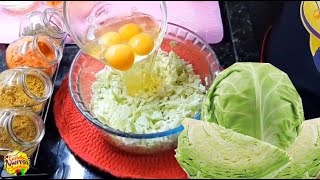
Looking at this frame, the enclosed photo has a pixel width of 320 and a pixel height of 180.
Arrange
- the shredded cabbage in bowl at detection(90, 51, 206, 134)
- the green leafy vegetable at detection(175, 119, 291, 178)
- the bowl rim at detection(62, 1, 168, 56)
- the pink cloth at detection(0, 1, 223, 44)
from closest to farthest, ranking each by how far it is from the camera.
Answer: the green leafy vegetable at detection(175, 119, 291, 178)
the bowl rim at detection(62, 1, 168, 56)
the shredded cabbage in bowl at detection(90, 51, 206, 134)
the pink cloth at detection(0, 1, 223, 44)

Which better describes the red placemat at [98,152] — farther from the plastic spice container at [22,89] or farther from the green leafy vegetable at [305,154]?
the green leafy vegetable at [305,154]

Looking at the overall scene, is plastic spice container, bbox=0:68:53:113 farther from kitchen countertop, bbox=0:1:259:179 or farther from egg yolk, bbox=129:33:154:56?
egg yolk, bbox=129:33:154:56

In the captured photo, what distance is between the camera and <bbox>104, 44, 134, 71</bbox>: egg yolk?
700 millimetres

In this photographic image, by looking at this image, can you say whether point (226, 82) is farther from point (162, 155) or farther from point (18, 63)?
point (18, 63)

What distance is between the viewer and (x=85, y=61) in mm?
858

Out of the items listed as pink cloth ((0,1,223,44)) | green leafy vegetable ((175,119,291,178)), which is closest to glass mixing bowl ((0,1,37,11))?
pink cloth ((0,1,223,44))

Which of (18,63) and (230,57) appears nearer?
(18,63)

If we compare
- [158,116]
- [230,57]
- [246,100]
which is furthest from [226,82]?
A: [230,57]

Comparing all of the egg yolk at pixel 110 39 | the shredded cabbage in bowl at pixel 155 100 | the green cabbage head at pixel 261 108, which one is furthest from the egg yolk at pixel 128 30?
the green cabbage head at pixel 261 108

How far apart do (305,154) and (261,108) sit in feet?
0.31

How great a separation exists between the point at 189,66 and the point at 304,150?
0.35 m

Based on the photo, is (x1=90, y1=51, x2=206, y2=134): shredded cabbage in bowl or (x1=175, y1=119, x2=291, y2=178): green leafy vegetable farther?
(x1=90, y1=51, x2=206, y2=134): shredded cabbage in bowl

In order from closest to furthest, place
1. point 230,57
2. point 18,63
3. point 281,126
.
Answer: point 281,126
point 18,63
point 230,57

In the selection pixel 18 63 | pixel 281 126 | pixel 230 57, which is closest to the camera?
pixel 281 126
